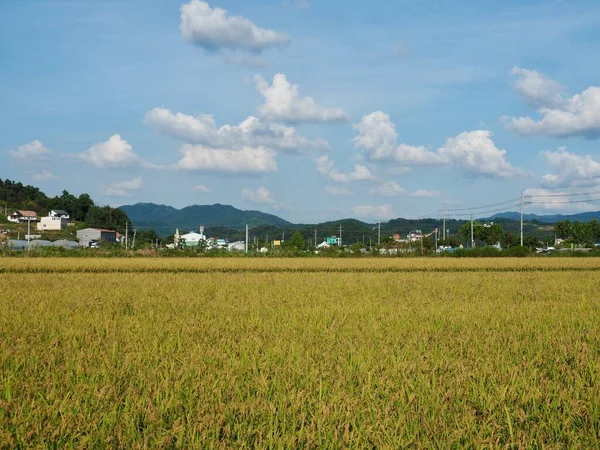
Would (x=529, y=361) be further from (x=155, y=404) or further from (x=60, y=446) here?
(x=60, y=446)

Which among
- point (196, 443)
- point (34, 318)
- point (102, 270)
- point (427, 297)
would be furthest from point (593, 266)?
point (196, 443)

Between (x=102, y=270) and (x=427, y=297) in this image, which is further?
(x=102, y=270)

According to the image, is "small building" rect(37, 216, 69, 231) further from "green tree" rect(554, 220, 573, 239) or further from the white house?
"green tree" rect(554, 220, 573, 239)

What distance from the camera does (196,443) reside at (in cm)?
308

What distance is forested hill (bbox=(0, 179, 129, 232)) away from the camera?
12656 cm

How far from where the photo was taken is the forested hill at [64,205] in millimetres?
126562

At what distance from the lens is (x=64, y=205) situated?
135 metres

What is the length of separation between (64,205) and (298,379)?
142 metres

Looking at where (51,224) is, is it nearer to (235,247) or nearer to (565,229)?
(235,247)

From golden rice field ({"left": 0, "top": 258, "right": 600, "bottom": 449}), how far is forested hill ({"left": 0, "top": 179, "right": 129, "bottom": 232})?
124 metres

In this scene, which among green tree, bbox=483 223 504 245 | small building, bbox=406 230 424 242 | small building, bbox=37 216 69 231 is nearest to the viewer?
small building, bbox=406 230 424 242

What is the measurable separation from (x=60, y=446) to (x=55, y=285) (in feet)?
41.6

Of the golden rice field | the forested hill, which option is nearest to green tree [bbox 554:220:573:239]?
the forested hill

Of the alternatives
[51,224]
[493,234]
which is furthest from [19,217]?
[493,234]
